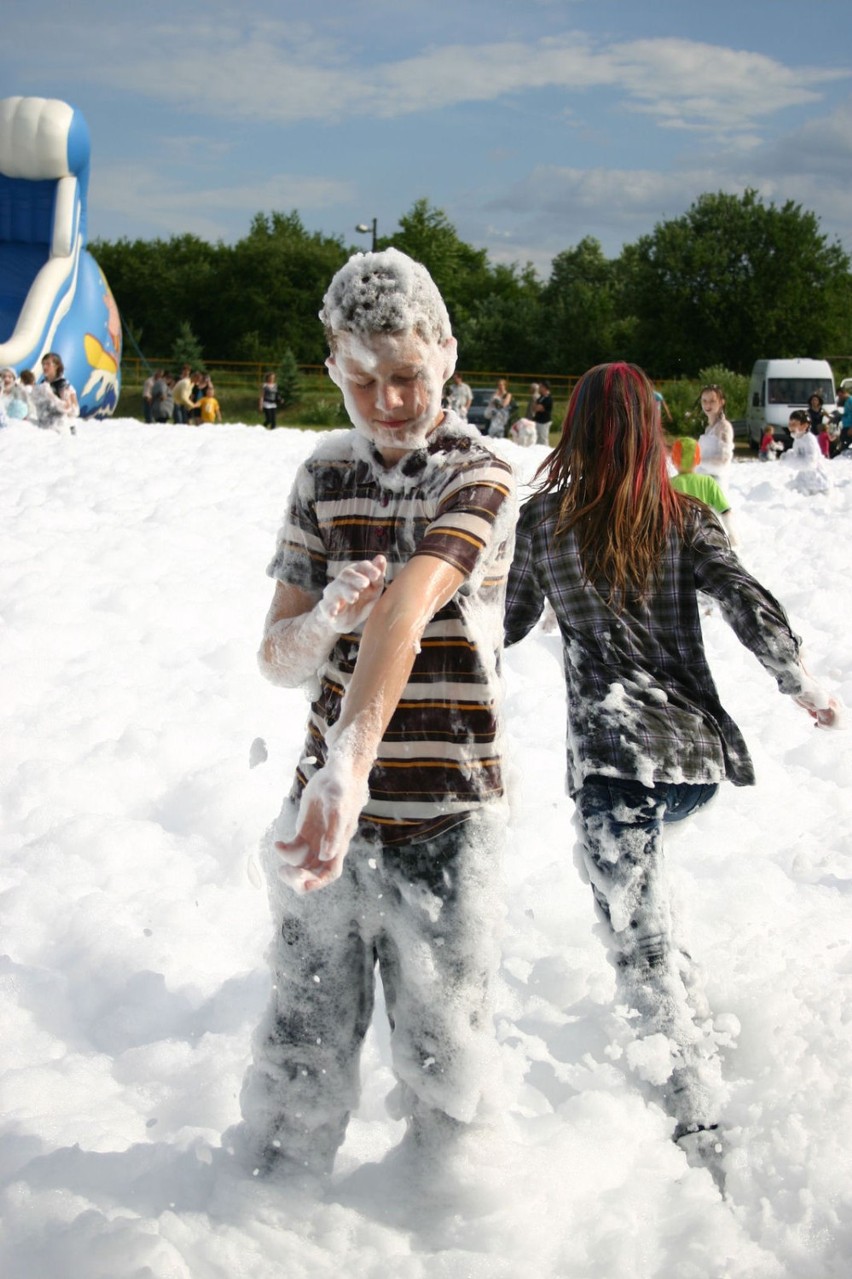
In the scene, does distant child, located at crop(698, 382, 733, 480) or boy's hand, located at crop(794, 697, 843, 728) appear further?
distant child, located at crop(698, 382, 733, 480)

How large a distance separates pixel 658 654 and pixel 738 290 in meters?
49.0

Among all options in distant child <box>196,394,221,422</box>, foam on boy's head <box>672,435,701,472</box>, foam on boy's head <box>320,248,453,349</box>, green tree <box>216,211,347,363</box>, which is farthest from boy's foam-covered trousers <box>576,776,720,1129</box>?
green tree <box>216,211,347,363</box>

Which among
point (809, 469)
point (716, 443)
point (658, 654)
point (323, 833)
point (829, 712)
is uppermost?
point (323, 833)

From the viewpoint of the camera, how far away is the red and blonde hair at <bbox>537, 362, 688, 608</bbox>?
2752mm

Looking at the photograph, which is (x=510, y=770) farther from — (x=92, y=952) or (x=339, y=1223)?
(x=92, y=952)

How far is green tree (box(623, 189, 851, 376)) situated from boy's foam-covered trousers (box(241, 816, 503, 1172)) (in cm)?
4788

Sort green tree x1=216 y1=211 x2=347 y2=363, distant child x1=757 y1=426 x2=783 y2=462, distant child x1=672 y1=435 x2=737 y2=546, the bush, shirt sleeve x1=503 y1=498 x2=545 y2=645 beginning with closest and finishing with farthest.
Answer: shirt sleeve x1=503 y1=498 x2=545 y2=645 → distant child x1=672 y1=435 x2=737 y2=546 → distant child x1=757 y1=426 x2=783 y2=462 → the bush → green tree x1=216 y1=211 x2=347 y2=363

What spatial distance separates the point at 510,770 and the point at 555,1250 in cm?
97

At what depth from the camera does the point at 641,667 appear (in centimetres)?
276

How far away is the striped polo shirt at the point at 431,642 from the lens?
2.04 metres

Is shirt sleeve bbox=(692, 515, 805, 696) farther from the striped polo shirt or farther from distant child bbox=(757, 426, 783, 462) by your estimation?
distant child bbox=(757, 426, 783, 462)

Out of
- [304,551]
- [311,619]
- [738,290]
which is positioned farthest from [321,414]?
[311,619]

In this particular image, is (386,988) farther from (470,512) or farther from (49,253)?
(49,253)

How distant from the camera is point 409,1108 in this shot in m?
2.23
